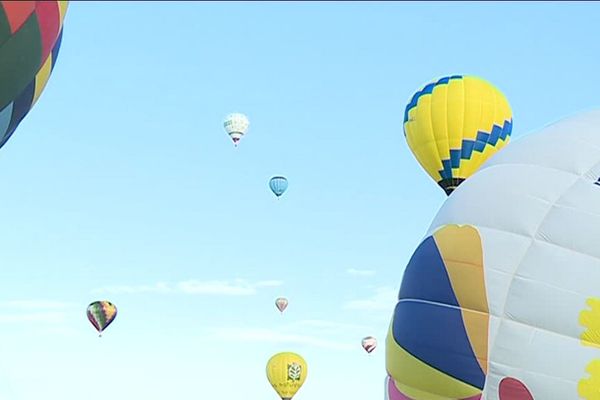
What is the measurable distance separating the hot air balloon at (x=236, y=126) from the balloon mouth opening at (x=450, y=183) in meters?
10.5

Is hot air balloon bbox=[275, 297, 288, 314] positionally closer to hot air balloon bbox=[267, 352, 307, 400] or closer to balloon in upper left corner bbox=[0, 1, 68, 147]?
hot air balloon bbox=[267, 352, 307, 400]

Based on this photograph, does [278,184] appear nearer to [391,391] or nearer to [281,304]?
[281,304]

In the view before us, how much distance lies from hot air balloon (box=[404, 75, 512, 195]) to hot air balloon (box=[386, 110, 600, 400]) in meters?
6.78

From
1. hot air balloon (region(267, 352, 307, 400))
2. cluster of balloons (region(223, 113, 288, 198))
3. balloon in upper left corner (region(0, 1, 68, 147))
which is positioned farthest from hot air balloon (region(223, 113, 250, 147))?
balloon in upper left corner (region(0, 1, 68, 147))

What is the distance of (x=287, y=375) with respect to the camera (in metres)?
28.3

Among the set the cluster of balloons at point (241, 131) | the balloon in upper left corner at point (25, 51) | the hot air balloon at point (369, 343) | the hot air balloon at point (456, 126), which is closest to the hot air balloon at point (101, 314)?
the cluster of balloons at point (241, 131)

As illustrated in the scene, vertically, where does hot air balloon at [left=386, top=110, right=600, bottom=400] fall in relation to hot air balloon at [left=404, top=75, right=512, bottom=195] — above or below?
below

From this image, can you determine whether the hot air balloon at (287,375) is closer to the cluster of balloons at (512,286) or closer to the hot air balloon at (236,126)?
the hot air balloon at (236,126)

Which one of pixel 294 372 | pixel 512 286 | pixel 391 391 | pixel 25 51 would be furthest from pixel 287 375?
pixel 25 51

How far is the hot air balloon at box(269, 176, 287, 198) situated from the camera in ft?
88.8

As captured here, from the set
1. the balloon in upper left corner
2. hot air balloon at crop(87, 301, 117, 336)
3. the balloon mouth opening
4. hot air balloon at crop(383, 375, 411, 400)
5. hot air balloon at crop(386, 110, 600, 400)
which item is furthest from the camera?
hot air balloon at crop(87, 301, 117, 336)

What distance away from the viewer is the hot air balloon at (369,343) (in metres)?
28.3

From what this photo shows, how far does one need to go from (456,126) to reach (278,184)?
11.3m

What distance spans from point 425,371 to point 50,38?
4649 millimetres
